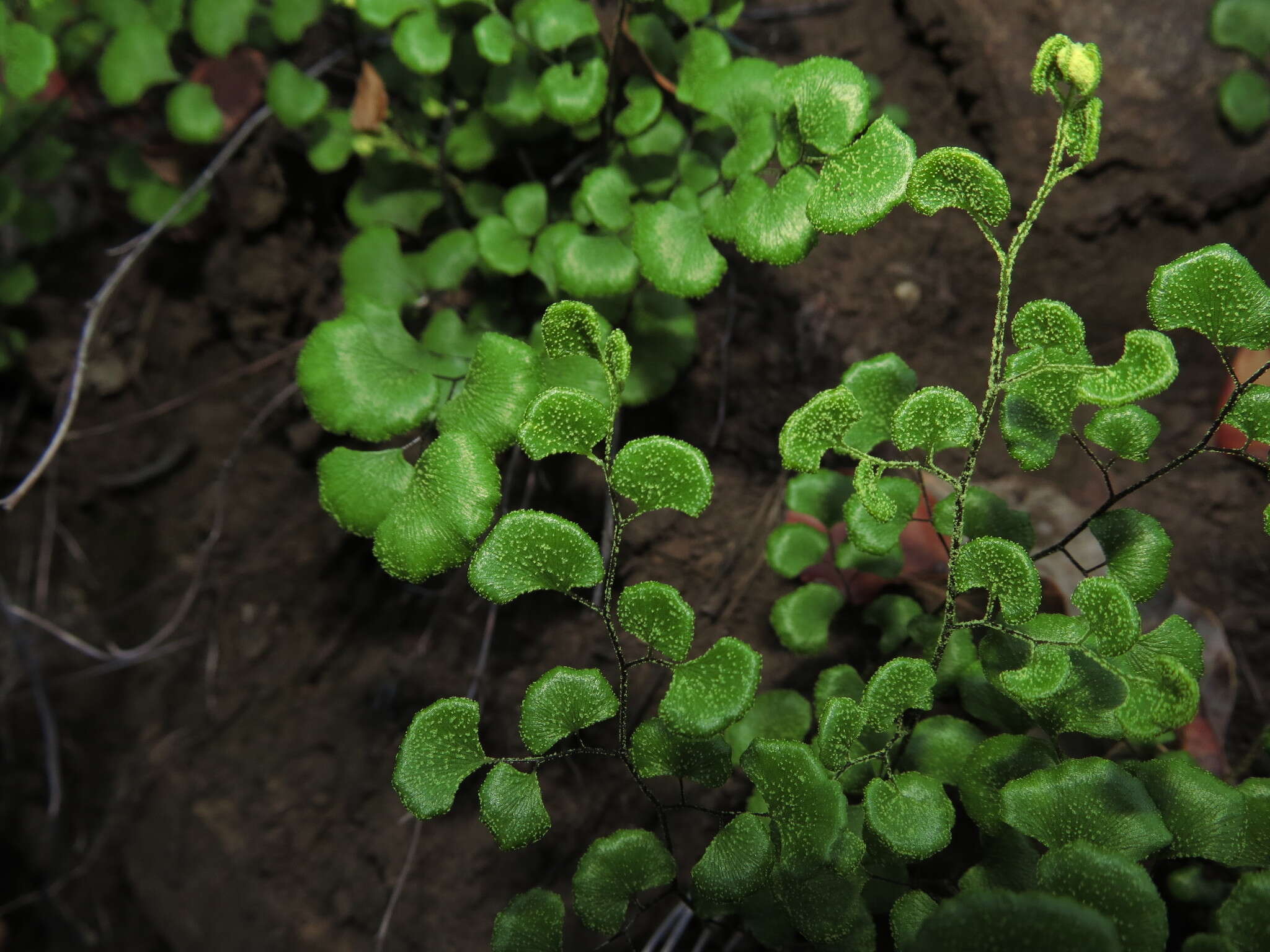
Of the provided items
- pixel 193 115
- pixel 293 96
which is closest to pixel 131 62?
pixel 193 115

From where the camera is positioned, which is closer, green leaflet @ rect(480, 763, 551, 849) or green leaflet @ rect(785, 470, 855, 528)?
green leaflet @ rect(480, 763, 551, 849)

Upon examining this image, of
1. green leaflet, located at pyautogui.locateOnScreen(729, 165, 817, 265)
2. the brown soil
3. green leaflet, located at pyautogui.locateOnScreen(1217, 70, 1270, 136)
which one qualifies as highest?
green leaflet, located at pyautogui.locateOnScreen(1217, 70, 1270, 136)

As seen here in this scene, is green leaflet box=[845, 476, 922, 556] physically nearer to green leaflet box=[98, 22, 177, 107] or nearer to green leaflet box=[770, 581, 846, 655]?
green leaflet box=[770, 581, 846, 655]

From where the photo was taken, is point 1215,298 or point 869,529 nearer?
point 1215,298

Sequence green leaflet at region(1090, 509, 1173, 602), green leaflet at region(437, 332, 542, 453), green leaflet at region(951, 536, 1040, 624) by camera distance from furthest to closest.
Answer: green leaflet at region(437, 332, 542, 453) < green leaflet at region(1090, 509, 1173, 602) < green leaflet at region(951, 536, 1040, 624)

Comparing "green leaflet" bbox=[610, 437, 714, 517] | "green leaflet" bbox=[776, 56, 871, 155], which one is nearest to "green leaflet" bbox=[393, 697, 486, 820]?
"green leaflet" bbox=[610, 437, 714, 517]

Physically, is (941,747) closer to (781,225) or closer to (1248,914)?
(1248,914)

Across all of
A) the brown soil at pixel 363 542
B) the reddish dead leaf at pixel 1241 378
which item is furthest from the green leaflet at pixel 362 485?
the reddish dead leaf at pixel 1241 378
